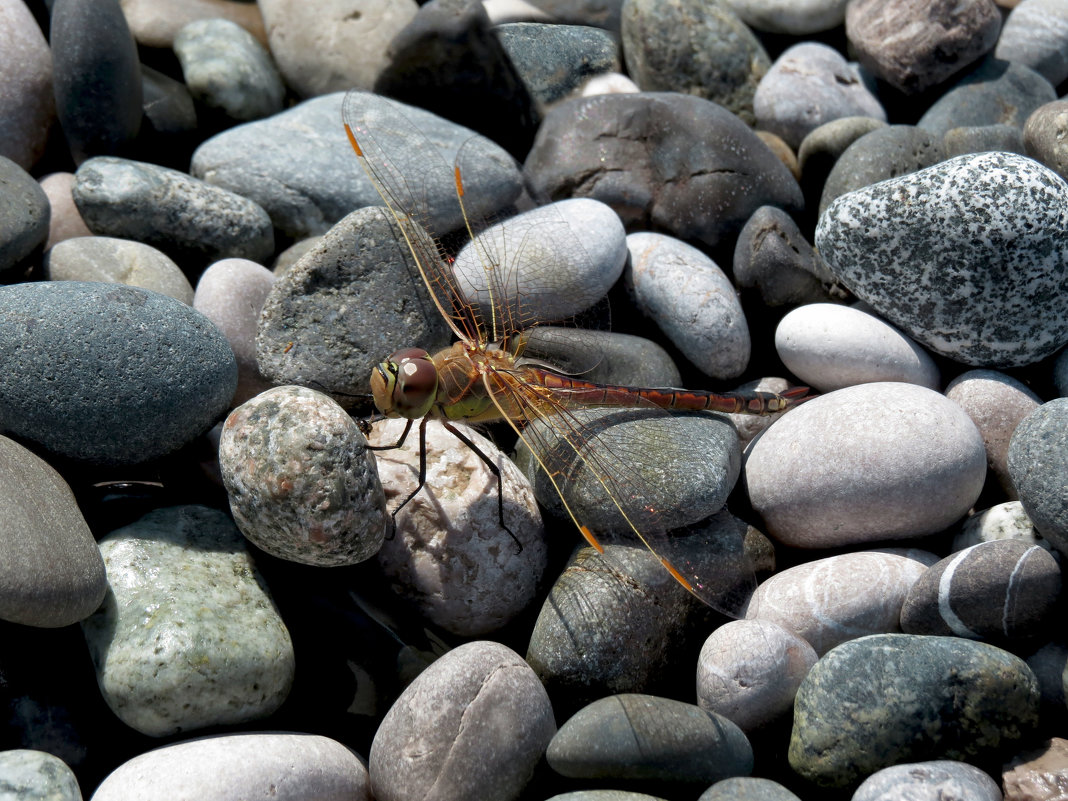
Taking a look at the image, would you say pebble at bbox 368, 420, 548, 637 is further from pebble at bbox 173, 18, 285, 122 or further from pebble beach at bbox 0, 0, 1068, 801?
pebble at bbox 173, 18, 285, 122

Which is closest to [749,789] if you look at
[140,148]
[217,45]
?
[140,148]

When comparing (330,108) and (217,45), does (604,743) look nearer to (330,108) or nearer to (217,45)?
(330,108)

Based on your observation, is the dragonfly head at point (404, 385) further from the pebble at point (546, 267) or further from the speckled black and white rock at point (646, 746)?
the speckled black and white rock at point (646, 746)

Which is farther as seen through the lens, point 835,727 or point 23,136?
point 23,136

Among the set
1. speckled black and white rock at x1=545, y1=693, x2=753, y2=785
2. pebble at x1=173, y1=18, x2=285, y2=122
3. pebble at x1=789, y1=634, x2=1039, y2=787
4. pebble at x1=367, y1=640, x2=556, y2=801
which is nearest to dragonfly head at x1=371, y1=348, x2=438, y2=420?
pebble at x1=367, y1=640, x2=556, y2=801

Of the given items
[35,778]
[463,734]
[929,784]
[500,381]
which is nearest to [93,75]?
[500,381]

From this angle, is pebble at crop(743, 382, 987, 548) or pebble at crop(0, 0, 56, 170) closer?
pebble at crop(743, 382, 987, 548)
